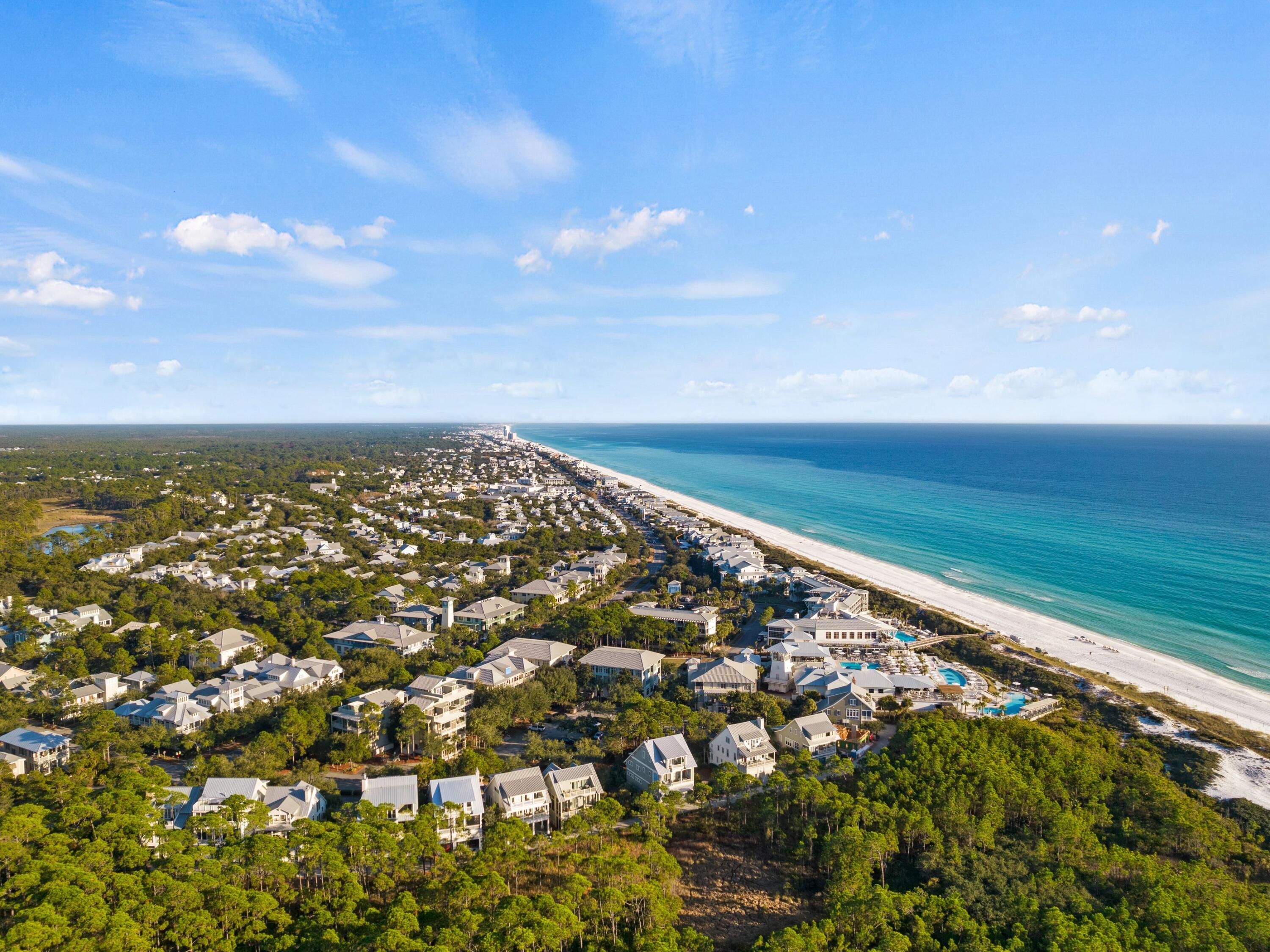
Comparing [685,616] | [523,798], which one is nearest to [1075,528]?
[685,616]

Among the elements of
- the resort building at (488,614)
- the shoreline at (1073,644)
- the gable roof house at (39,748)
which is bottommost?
the shoreline at (1073,644)

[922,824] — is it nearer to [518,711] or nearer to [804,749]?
[804,749]

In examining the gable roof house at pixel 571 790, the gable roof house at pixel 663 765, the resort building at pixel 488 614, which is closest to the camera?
the gable roof house at pixel 571 790

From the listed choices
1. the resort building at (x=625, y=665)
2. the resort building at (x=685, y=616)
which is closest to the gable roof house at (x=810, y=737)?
the resort building at (x=625, y=665)

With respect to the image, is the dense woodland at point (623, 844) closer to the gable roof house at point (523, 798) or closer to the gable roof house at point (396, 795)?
the gable roof house at point (396, 795)

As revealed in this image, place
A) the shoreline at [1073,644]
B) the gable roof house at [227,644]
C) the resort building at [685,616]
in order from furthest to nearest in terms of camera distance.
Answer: the resort building at [685,616] < the gable roof house at [227,644] < the shoreline at [1073,644]

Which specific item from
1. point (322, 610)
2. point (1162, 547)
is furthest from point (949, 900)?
point (1162, 547)
